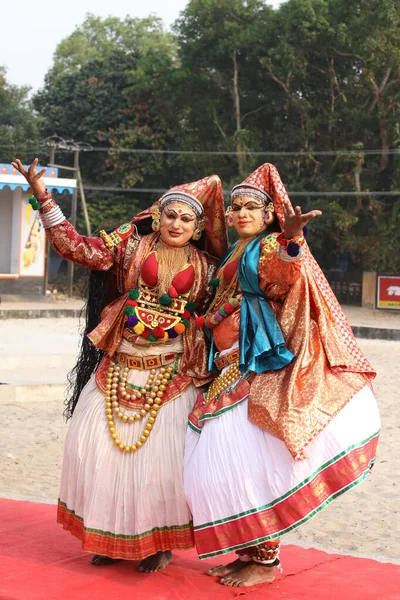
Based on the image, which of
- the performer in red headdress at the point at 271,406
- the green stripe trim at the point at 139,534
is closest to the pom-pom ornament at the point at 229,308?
the performer in red headdress at the point at 271,406

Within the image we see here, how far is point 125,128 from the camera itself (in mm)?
30625

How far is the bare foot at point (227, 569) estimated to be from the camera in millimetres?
3901

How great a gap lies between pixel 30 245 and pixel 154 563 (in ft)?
64.8

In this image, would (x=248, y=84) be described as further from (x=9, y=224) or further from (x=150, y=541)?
(x=150, y=541)

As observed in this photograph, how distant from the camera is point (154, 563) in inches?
156

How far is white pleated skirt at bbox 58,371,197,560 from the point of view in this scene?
153 inches

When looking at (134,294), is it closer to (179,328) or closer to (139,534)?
(179,328)

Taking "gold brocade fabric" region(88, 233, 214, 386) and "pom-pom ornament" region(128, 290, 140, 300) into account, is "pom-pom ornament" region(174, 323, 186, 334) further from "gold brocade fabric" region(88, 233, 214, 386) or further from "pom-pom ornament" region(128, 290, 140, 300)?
"pom-pom ornament" region(128, 290, 140, 300)

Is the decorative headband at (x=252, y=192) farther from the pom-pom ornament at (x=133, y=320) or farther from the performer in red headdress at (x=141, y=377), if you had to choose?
the pom-pom ornament at (x=133, y=320)

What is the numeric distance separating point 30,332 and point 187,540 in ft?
43.8

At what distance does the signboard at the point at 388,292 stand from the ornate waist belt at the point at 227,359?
21.2m

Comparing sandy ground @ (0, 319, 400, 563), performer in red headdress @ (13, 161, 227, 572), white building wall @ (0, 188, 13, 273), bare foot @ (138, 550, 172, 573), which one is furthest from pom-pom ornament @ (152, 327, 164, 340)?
white building wall @ (0, 188, 13, 273)

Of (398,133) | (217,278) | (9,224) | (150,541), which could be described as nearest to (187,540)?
(150,541)

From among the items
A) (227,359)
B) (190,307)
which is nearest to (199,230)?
(190,307)
